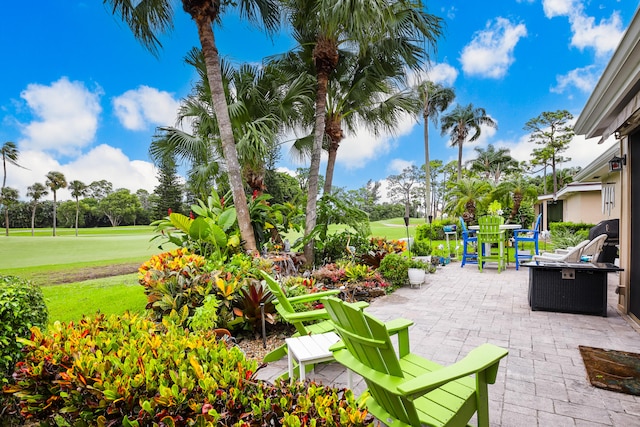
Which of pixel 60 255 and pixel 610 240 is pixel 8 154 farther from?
pixel 610 240

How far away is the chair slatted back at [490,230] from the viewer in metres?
7.60

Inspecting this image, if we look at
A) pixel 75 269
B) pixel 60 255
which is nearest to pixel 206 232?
pixel 75 269

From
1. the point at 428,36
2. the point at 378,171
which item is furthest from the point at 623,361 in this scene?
the point at 378,171

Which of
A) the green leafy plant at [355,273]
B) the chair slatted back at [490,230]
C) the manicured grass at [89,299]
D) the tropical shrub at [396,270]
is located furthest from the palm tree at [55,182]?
the chair slatted back at [490,230]

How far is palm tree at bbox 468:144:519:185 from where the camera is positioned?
116ft

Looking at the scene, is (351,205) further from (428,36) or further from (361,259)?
(428,36)

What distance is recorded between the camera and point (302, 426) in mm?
1212

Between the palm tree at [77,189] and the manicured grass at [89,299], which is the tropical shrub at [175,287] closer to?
the manicured grass at [89,299]

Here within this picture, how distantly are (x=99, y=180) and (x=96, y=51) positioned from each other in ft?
71.5

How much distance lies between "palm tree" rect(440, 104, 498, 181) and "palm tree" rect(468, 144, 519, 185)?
7.95 m

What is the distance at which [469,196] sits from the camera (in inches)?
646

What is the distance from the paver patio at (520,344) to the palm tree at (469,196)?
10652mm

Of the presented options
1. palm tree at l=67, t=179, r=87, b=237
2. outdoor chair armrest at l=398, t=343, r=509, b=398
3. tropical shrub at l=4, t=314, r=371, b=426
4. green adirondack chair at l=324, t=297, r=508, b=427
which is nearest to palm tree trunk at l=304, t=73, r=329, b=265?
tropical shrub at l=4, t=314, r=371, b=426

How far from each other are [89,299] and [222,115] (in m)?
4.13
